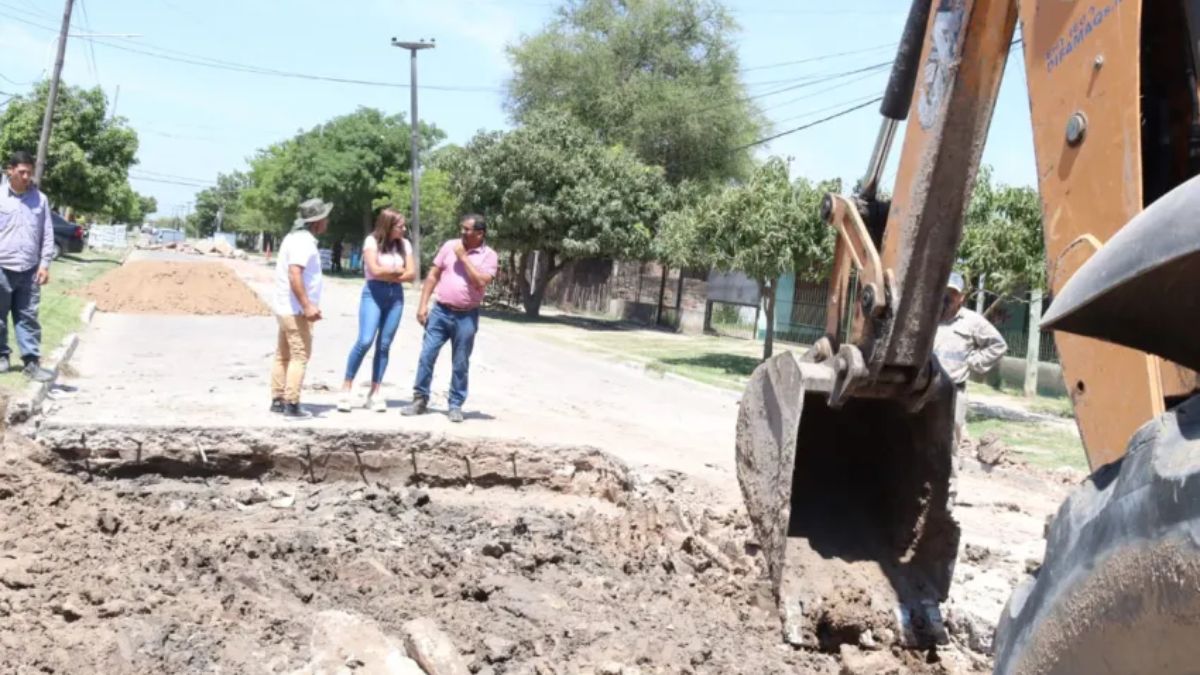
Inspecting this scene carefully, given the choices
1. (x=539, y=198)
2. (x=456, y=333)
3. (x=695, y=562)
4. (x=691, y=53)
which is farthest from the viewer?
(x=691, y=53)

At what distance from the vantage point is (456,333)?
8.74m

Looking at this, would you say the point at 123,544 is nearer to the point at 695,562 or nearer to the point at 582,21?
the point at 695,562

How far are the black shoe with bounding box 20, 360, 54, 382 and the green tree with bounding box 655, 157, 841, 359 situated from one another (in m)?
10.8

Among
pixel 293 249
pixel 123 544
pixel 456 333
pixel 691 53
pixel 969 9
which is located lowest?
pixel 123 544

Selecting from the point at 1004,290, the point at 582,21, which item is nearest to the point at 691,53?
the point at 582,21

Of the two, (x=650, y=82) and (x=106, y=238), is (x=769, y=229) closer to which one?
(x=650, y=82)

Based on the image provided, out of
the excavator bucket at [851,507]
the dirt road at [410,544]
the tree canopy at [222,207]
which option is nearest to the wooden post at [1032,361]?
the dirt road at [410,544]

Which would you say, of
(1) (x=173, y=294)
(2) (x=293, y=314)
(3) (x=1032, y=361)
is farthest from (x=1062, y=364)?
(1) (x=173, y=294)

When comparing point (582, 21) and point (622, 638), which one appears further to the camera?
point (582, 21)

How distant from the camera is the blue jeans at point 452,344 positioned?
340 inches

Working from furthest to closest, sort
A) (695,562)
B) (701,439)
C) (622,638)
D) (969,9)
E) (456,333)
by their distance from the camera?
(701,439) < (456,333) < (695,562) < (622,638) < (969,9)

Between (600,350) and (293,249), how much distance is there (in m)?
12.5

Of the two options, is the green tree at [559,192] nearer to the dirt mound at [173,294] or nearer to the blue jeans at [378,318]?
the dirt mound at [173,294]

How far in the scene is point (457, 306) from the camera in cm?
871
